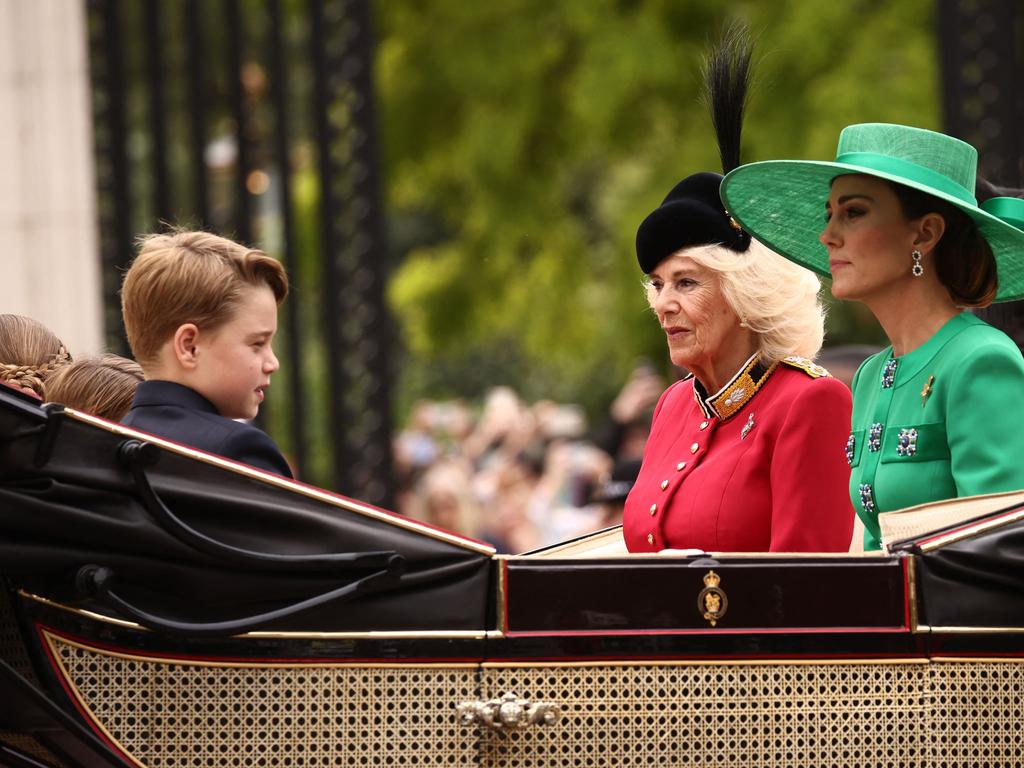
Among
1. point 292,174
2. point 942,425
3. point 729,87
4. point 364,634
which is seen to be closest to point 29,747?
point 364,634

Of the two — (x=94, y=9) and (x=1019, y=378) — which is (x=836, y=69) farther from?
(x=1019, y=378)

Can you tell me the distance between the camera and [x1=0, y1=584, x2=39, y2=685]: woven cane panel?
2471 millimetres

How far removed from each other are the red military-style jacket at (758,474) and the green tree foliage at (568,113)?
18.2 ft

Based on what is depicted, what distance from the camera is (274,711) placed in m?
2.42

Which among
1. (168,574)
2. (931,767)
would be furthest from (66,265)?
(931,767)

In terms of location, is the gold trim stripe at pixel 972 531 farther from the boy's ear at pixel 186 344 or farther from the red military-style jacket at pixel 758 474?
the boy's ear at pixel 186 344

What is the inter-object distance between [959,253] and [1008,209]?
13 centimetres

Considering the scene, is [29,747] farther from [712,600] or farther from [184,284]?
[712,600]

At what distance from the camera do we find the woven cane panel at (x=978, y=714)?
2.45 metres

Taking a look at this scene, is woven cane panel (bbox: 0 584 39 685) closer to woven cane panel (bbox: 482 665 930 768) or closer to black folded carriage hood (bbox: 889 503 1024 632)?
woven cane panel (bbox: 482 665 930 768)

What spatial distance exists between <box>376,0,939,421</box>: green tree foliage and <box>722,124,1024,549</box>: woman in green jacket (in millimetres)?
5669

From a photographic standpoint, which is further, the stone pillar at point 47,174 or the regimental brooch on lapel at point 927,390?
the stone pillar at point 47,174

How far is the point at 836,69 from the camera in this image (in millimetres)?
9078

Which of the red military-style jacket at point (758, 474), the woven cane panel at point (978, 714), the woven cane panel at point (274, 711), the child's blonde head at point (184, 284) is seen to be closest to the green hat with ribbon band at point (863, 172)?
the red military-style jacket at point (758, 474)
